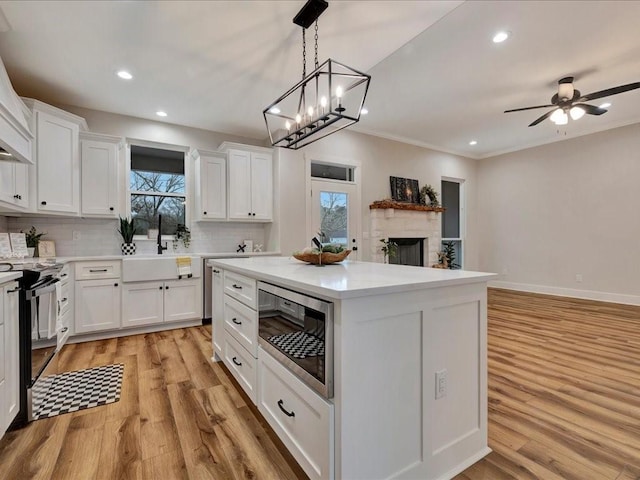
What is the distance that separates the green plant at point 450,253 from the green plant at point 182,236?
4.72 meters

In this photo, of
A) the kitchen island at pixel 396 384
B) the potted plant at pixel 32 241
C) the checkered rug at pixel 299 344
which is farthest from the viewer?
the potted plant at pixel 32 241

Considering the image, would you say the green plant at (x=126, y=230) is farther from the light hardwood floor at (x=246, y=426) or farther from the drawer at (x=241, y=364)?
the drawer at (x=241, y=364)

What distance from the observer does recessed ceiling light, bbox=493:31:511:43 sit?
2.76 metres

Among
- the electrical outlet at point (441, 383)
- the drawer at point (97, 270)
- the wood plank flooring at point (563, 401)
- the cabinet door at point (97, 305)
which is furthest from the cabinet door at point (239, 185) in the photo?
the electrical outlet at point (441, 383)

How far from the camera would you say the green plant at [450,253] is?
6477 mm

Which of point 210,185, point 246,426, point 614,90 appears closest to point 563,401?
point 246,426

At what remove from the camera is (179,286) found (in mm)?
4020

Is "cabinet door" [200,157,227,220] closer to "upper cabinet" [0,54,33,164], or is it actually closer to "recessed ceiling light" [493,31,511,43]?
"upper cabinet" [0,54,33,164]

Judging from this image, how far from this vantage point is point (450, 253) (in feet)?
21.4

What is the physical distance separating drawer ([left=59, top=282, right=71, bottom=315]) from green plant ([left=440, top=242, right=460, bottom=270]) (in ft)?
19.4

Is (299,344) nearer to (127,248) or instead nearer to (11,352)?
(11,352)

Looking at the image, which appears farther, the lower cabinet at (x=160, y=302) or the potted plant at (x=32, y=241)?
the lower cabinet at (x=160, y=302)

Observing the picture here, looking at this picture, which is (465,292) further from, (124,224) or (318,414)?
(124,224)

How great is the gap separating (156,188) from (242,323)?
3163mm
